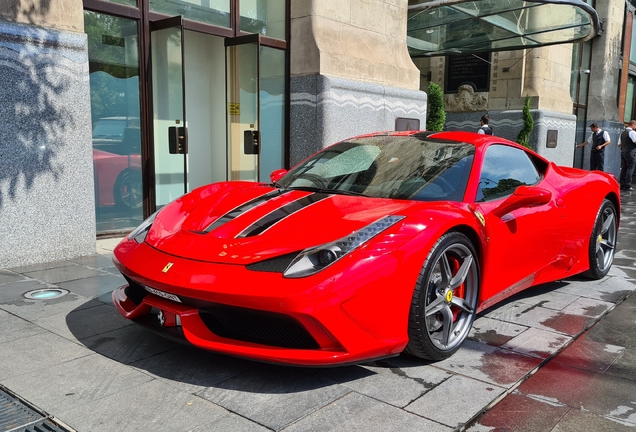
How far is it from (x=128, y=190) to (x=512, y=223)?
5.09 metres

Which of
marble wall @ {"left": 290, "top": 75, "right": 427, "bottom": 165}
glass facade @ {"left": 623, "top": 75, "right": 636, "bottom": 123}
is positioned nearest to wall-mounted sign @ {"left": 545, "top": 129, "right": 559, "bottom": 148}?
marble wall @ {"left": 290, "top": 75, "right": 427, "bottom": 165}

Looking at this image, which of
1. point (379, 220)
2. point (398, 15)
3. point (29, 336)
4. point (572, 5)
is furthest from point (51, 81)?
point (572, 5)

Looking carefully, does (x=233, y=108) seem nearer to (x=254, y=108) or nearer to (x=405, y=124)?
(x=254, y=108)

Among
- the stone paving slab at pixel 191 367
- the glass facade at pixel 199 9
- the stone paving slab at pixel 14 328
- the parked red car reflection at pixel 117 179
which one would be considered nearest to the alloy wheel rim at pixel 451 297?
the stone paving slab at pixel 191 367

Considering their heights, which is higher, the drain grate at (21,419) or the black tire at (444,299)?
the black tire at (444,299)

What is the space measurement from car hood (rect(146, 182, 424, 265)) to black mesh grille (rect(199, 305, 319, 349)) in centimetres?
26

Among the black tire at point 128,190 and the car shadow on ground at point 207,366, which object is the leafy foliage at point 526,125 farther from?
the car shadow on ground at point 207,366

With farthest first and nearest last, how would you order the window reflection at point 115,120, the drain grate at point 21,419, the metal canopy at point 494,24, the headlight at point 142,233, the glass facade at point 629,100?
the glass facade at point 629,100 < the metal canopy at point 494,24 < the window reflection at point 115,120 < the headlight at point 142,233 < the drain grate at point 21,419

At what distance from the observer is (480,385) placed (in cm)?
304

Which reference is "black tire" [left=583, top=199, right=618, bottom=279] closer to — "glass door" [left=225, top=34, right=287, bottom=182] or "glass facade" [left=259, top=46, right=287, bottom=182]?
"glass door" [left=225, top=34, right=287, bottom=182]

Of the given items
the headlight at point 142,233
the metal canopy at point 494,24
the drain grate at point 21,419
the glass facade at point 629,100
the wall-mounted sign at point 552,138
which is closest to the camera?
the drain grate at point 21,419

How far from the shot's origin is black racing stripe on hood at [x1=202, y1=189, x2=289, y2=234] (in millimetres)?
3303

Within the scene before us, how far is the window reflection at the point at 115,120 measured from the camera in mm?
7016

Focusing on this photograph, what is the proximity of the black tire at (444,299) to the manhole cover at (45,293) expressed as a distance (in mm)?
2838
